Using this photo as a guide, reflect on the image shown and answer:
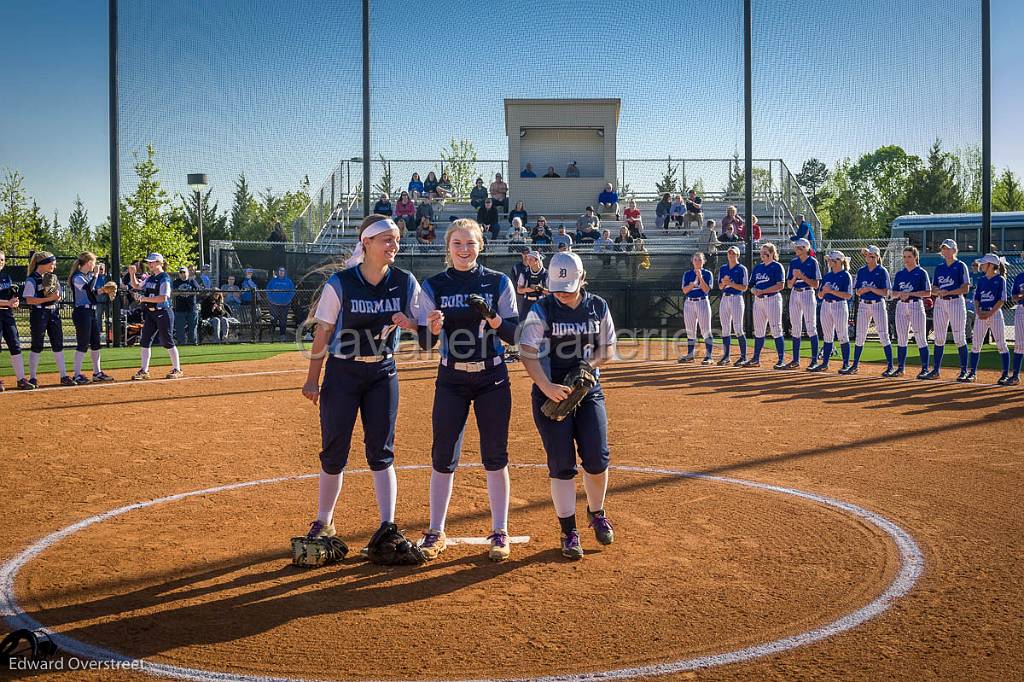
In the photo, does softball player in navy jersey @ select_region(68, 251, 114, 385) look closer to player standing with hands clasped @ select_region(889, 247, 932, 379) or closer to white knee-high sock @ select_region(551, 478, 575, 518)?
white knee-high sock @ select_region(551, 478, 575, 518)

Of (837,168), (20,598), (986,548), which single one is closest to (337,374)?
(20,598)

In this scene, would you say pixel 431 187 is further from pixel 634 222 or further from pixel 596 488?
pixel 596 488

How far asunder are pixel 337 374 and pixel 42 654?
230 cm

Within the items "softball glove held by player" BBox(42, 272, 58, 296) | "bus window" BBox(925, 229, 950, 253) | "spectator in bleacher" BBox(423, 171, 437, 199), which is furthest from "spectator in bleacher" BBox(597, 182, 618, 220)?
"softball glove held by player" BBox(42, 272, 58, 296)

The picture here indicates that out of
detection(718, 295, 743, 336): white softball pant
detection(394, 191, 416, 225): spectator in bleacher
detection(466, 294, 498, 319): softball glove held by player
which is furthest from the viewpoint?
detection(394, 191, 416, 225): spectator in bleacher

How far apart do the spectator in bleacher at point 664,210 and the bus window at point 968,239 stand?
35.9 ft

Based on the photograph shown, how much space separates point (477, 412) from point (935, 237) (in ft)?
102

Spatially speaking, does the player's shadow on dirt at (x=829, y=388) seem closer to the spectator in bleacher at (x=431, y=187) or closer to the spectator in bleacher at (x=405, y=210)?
the spectator in bleacher at (x=405, y=210)

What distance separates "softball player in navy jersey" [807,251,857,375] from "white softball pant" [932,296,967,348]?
1.65 metres

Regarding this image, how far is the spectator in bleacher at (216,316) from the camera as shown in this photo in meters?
24.0

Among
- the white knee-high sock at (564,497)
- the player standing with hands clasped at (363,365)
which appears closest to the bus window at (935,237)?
the white knee-high sock at (564,497)

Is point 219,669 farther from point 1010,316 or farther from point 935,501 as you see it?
point 1010,316

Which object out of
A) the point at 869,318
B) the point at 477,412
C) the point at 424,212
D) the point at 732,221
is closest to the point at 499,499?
the point at 477,412

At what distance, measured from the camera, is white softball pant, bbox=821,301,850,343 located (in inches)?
667
